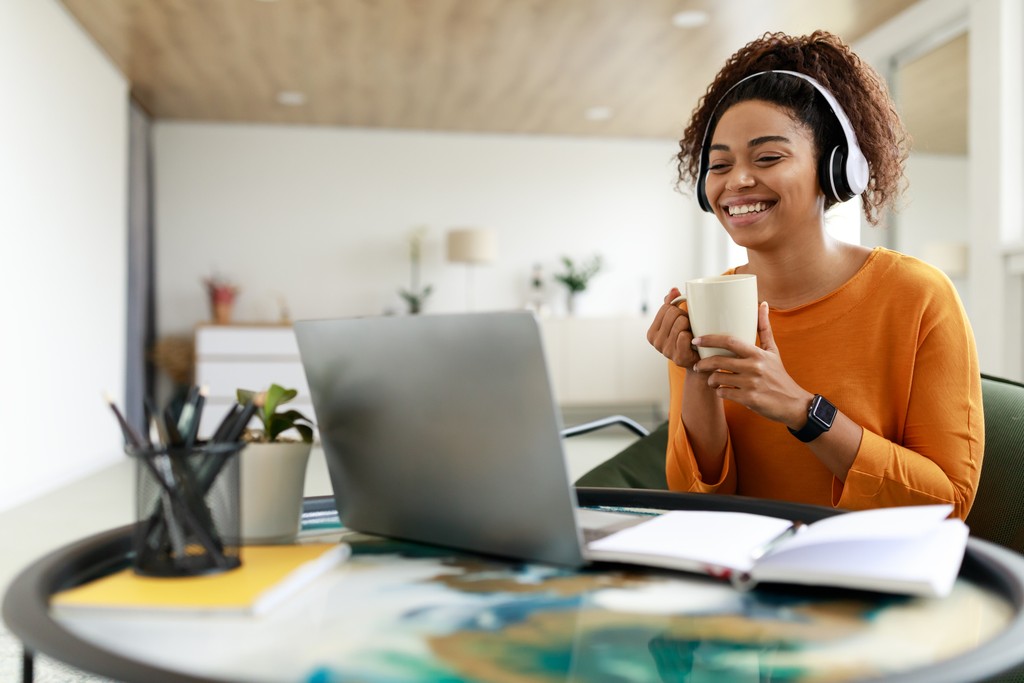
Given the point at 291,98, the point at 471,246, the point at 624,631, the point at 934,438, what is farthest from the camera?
the point at 471,246

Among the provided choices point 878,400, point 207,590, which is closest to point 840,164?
point 878,400

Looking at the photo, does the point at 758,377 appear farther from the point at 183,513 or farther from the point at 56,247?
the point at 56,247

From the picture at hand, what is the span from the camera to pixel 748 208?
125cm

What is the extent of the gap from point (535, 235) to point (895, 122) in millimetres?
6583

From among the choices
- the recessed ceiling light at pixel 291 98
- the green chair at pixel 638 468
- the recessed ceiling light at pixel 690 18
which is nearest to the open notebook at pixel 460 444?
the green chair at pixel 638 468

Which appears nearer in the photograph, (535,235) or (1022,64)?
(1022,64)

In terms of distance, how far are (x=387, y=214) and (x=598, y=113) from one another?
1989 millimetres

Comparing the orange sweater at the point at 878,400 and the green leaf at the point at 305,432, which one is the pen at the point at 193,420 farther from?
the orange sweater at the point at 878,400

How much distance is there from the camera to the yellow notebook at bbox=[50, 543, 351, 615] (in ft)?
2.11

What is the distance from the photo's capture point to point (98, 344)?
218 inches

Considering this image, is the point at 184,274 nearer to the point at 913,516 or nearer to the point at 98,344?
the point at 98,344

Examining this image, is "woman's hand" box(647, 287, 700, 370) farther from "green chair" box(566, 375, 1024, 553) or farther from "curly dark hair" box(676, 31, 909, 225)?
"green chair" box(566, 375, 1024, 553)

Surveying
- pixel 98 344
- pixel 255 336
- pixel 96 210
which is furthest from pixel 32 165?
pixel 255 336

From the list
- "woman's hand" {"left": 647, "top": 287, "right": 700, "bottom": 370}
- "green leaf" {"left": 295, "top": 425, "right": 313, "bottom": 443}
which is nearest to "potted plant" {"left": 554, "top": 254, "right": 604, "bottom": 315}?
"woman's hand" {"left": 647, "top": 287, "right": 700, "bottom": 370}
